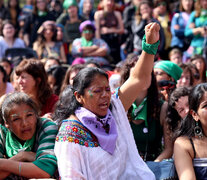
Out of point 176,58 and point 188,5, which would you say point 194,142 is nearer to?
point 176,58

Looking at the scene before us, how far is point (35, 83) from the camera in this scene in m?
4.86

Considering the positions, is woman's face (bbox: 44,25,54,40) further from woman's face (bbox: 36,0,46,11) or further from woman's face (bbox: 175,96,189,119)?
woman's face (bbox: 175,96,189,119)

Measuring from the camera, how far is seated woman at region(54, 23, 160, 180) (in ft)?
9.50

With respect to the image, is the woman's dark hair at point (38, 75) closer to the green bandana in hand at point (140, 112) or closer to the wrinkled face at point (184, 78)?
the green bandana in hand at point (140, 112)

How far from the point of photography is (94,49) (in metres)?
8.17

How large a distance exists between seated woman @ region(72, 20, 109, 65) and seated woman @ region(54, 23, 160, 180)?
4.93 metres

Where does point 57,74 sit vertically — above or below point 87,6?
below

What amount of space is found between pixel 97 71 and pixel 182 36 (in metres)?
5.62

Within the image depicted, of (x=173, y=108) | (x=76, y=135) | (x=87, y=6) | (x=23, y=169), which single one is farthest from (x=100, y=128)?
(x=87, y=6)

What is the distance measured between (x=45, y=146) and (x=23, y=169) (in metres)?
0.24

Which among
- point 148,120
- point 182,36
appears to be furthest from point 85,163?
point 182,36

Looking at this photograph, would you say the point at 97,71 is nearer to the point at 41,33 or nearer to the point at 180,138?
the point at 180,138

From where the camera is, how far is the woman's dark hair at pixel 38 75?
481 cm

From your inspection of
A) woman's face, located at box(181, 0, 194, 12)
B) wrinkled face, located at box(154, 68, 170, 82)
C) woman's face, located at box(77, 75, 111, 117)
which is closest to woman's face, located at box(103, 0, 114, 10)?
woman's face, located at box(181, 0, 194, 12)
